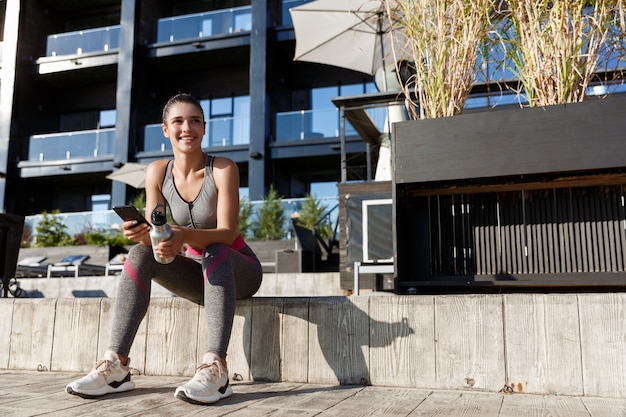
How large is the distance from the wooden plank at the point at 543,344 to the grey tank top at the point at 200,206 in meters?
1.11

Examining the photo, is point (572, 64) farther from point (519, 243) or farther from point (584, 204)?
point (519, 243)

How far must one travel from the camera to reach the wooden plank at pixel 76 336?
249cm

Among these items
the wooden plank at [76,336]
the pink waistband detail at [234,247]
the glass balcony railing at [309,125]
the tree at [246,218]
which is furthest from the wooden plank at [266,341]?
the glass balcony railing at [309,125]

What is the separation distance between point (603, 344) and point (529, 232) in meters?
0.51

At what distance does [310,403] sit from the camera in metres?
1.73

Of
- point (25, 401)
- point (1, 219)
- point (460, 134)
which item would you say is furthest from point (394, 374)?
point (1, 219)

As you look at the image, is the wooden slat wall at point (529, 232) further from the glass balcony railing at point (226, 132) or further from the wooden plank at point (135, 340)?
the glass balcony railing at point (226, 132)

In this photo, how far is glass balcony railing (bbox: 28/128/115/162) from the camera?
15.7 metres

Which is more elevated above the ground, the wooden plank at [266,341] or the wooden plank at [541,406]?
the wooden plank at [266,341]

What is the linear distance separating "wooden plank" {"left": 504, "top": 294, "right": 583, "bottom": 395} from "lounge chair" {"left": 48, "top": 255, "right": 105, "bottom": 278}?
26.4 feet

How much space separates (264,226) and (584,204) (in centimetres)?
1029

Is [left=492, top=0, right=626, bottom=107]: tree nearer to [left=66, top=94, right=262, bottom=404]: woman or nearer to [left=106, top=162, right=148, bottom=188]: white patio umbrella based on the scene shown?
[left=66, top=94, right=262, bottom=404]: woman

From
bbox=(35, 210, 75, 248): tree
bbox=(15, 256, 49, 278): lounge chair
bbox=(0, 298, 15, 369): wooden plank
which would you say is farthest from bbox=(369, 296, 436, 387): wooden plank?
bbox=(35, 210, 75, 248): tree

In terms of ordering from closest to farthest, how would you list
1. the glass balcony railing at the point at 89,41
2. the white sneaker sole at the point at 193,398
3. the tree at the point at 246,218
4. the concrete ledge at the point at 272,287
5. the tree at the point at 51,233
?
1. the white sneaker sole at the point at 193,398
2. the concrete ledge at the point at 272,287
3. the tree at the point at 246,218
4. the tree at the point at 51,233
5. the glass balcony railing at the point at 89,41
